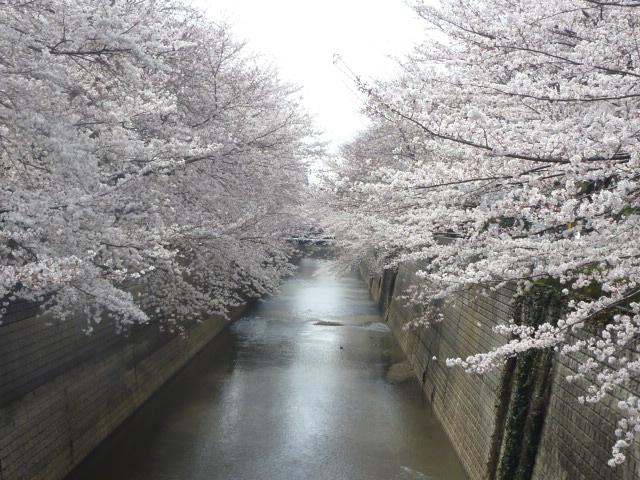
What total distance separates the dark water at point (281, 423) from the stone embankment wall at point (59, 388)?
604 millimetres

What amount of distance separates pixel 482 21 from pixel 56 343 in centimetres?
755

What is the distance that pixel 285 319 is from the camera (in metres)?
24.7

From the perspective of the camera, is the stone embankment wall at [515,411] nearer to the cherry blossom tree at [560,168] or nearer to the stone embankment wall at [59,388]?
the cherry blossom tree at [560,168]

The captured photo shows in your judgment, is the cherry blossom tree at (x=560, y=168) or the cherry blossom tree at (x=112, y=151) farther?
the cherry blossom tree at (x=112, y=151)

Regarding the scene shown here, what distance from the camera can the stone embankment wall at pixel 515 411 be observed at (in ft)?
18.9

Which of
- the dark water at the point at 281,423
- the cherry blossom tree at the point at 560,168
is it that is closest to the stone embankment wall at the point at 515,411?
the cherry blossom tree at the point at 560,168

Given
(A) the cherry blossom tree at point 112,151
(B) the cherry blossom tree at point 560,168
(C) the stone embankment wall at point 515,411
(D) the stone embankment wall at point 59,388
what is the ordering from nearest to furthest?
(B) the cherry blossom tree at point 560,168
(A) the cherry blossom tree at point 112,151
(C) the stone embankment wall at point 515,411
(D) the stone embankment wall at point 59,388

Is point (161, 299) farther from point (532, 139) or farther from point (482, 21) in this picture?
point (532, 139)

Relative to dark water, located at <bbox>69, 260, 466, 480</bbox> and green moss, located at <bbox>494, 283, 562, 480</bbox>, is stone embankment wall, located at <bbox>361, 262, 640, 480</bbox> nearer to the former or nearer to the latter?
green moss, located at <bbox>494, 283, 562, 480</bbox>

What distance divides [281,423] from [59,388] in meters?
4.87

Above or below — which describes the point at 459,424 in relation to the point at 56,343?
below

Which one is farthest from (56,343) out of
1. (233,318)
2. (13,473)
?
(233,318)

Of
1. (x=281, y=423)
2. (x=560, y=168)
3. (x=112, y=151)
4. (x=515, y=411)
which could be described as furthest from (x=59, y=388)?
(x=560, y=168)

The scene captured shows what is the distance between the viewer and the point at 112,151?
6750mm
